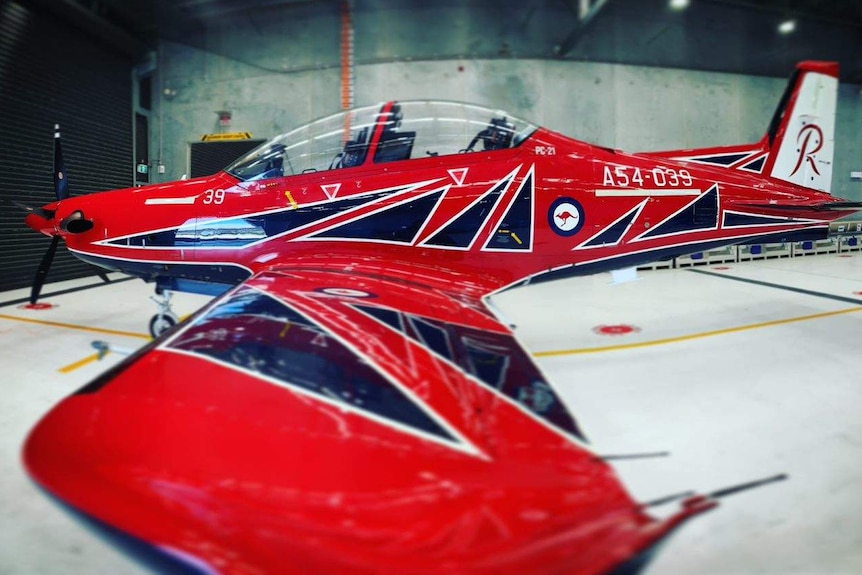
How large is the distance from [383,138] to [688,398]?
8.21 feet

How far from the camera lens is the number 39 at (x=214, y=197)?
2914 millimetres

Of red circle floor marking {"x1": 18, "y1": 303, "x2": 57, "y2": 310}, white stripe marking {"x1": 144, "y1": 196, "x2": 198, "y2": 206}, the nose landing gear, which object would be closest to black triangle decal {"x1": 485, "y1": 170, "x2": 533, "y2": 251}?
white stripe marking {"x1": 144, "y1": 196, "x2": 198, "y2": 206}

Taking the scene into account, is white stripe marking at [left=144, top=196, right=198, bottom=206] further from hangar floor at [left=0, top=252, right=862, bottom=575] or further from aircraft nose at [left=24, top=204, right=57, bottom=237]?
hangar floor at [left=0, top=252, right=862, bottom=575]

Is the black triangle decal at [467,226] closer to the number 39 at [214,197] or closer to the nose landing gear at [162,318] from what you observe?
the number 39 at [214,197]

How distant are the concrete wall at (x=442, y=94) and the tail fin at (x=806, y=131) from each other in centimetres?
493

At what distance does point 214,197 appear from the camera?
2.92 metres

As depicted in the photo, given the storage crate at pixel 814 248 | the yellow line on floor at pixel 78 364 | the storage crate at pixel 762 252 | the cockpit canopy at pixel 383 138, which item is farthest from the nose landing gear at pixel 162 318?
the storage crate at pixel 814 248

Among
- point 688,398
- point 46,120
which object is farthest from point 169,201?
point 46,120

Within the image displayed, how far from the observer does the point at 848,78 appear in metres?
10.8

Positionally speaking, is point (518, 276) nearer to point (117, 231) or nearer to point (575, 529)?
point (575, 529)

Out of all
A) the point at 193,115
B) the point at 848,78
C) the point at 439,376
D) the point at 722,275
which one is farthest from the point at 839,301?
the point at 193,115

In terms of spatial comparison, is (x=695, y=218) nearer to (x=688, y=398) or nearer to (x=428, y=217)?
(x=688, y=398)

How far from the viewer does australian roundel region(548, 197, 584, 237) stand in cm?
295

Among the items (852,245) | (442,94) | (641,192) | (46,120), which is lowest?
(641,192)
